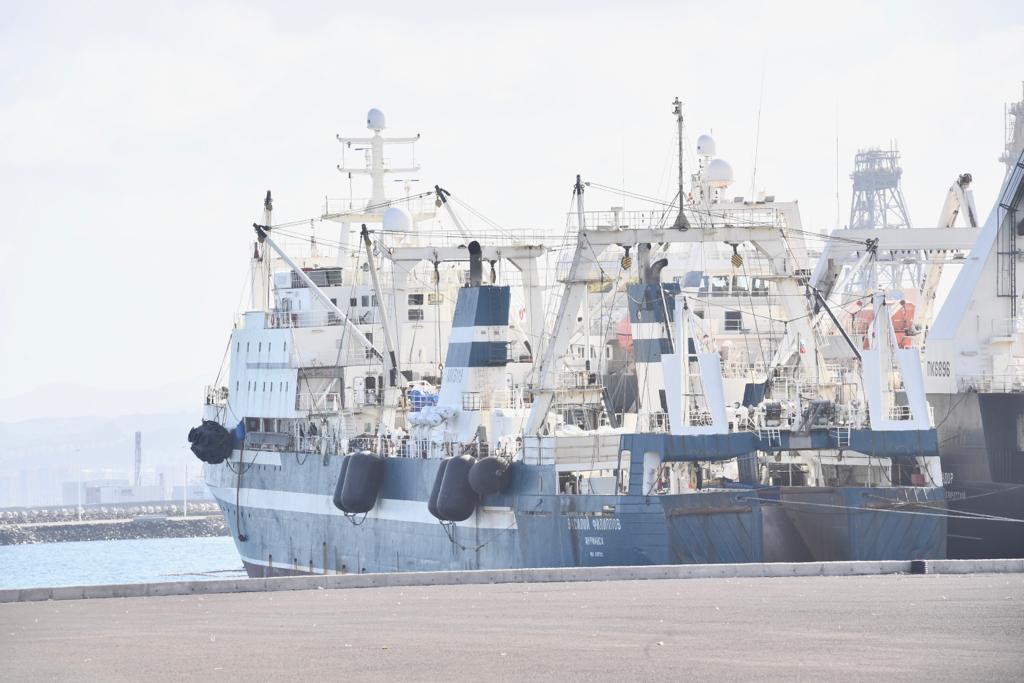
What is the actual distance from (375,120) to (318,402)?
13.5 meters

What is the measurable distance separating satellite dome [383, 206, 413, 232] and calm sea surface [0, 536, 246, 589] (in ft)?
82.0

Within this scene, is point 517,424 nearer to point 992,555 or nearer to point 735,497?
point 735,497

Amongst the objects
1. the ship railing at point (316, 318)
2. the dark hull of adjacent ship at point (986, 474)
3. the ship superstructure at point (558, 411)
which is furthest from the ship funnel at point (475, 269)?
the dark hull of adjacent ship at point (986, 474)

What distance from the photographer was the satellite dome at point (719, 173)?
213ft

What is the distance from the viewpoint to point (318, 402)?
6106cm

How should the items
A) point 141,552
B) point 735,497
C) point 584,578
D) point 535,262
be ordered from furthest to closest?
point 141,552 → point 535,262 → point 735,497 → point 584,578

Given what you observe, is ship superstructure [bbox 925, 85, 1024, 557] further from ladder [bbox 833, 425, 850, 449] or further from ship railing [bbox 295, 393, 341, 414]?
ship railing [bbox 295, 393, 341, 414]

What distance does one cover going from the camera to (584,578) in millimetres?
34219

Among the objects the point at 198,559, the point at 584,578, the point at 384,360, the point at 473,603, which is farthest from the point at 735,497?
the point at 198,559

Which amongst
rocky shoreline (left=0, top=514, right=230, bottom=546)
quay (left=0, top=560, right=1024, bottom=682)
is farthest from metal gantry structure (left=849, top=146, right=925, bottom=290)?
quay (left=0, top=560, right=1024, bottom=682)

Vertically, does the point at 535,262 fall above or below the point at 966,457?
above

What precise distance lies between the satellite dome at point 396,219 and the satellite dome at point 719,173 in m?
11.3

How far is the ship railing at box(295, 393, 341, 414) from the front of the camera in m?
59.7

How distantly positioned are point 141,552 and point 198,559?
37.4 feet
